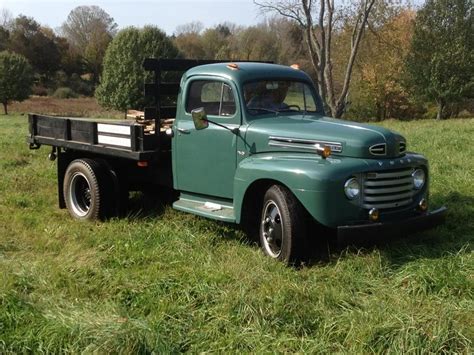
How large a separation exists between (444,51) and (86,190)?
28369 mm

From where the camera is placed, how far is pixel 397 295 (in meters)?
4.48

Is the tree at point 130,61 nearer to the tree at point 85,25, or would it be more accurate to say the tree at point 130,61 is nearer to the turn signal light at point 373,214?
the tree at point 85,25

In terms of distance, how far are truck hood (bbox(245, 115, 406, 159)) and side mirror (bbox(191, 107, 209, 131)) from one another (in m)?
0.48

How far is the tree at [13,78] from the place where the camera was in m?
43.3

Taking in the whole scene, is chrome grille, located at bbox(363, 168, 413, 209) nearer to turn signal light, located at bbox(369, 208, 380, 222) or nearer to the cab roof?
turn signal light, located at bbox(369, 208, 380, 222)

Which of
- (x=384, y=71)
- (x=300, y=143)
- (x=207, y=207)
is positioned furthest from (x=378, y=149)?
(x=384, y=71)

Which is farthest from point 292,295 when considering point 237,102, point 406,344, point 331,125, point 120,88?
point 120,88

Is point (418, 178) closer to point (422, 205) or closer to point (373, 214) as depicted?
point (422, 205)

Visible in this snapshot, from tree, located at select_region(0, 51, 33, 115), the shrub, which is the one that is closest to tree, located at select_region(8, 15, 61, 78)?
the shrub

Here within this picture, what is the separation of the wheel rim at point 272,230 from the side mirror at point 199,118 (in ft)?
3.79

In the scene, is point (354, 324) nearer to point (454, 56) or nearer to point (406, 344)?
point (406, 344)

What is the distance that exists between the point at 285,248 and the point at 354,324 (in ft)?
4.77

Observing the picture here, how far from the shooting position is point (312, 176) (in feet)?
16.5

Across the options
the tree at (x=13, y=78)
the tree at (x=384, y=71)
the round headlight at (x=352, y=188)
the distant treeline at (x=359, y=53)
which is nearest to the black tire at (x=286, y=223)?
the round headlight at (x=352, y=188)
